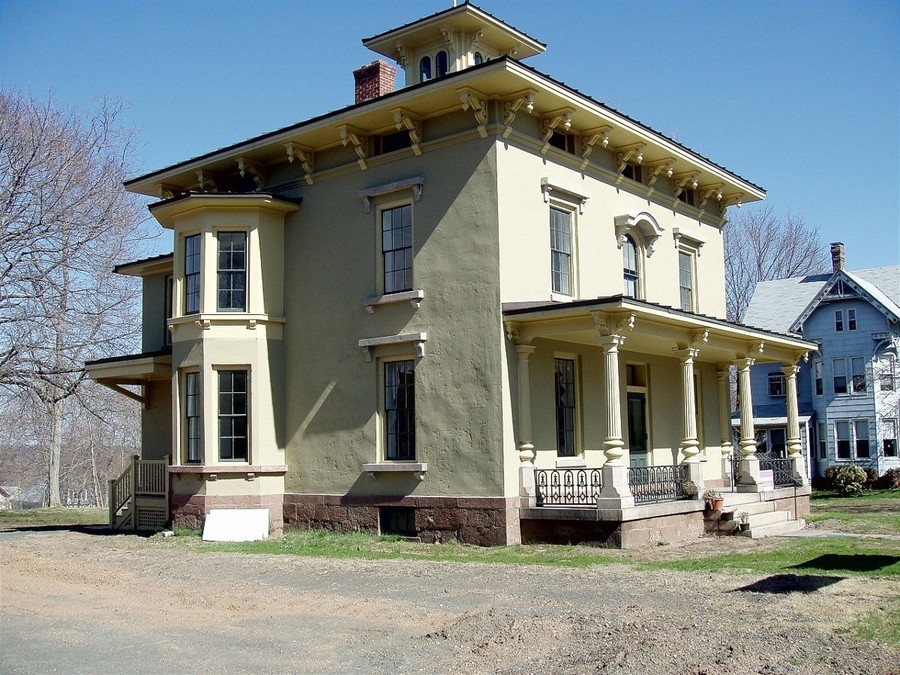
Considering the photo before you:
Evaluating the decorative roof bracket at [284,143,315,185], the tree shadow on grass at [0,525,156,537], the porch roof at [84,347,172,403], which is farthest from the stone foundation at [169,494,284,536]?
the decorative roof bracket at [284,143,315,185]

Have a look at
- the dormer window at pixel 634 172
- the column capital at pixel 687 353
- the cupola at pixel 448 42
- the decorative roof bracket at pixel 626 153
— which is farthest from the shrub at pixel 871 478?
the cupola at pixel 448 42

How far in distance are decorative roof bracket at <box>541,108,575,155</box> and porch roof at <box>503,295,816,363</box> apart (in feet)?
10.9

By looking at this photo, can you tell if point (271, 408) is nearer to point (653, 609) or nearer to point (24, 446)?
point (653, 609)

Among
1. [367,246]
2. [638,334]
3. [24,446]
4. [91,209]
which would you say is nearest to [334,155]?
[367,246]

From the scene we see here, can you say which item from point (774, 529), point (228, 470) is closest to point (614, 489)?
point (774, 529)

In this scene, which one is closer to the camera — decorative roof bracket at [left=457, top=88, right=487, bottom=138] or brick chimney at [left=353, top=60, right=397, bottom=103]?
decorative roof bracket at [left=457, top=88, right=487, bottom=138]

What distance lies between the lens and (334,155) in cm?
2034

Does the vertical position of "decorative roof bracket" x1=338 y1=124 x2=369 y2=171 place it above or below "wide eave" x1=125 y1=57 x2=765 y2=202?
below

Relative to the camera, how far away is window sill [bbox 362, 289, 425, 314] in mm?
18359

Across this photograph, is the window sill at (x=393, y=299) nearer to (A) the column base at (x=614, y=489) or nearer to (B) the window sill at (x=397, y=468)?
(B) the window sill at (x=397, y=468)

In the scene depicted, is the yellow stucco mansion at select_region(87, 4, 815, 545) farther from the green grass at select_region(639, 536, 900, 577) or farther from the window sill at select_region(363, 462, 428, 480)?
the green grass at select_region(639, 536, 900, 577)

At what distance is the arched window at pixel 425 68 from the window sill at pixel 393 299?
6.31 metres

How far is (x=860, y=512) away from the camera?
2530cm

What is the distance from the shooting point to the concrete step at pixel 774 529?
18.2m
